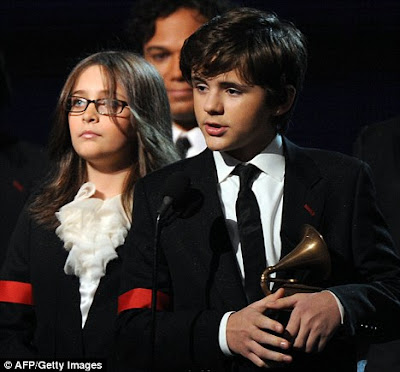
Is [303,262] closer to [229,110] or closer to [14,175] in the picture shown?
[229,110]

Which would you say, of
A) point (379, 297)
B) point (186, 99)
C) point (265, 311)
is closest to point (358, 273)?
point (379, 297)

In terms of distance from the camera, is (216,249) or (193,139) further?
(193,139)

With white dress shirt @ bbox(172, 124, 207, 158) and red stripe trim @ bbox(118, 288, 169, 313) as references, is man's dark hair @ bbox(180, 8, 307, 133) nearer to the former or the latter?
red stripe trim @ bbox(118, 288, 169, 313)

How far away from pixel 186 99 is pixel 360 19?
1075 mm

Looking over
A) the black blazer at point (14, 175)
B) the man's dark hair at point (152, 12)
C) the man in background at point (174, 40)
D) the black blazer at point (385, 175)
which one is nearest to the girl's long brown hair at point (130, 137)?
the man in background at point (174, 40)

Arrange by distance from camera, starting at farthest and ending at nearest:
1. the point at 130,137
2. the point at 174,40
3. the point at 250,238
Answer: the point at 174,40 < the point at 130,137 < the point at 250,238

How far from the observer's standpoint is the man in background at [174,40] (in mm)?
3758

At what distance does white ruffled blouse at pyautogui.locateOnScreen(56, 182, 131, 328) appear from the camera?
2.99 m

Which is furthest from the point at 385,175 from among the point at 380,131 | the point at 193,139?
the point at 193,139

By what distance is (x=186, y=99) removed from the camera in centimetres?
377

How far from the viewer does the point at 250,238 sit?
2.61 m

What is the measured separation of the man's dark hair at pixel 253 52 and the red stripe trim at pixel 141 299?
1.87ft

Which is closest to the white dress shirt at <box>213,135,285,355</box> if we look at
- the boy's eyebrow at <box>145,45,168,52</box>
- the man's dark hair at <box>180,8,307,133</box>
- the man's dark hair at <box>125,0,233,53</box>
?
the man's dark hair at <box>180,8,307,133</box>

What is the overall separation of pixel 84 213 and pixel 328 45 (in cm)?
183
